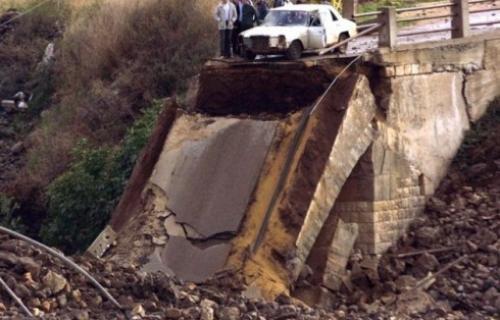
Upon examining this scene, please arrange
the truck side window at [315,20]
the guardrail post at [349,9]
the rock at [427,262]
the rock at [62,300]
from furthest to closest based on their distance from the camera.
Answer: the guardrail post at [349,9]
the truck side window at [315,20]
the rock at [427,262]
the rock at [62,300]

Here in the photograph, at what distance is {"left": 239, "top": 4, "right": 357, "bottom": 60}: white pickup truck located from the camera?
74.9 ft

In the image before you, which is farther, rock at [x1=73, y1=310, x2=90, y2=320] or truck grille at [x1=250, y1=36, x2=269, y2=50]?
truck grille at [x1=250, y1=36, x2=269, y2=50]

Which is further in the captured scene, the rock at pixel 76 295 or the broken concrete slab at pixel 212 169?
the broken concrete slab at pixel 212 169

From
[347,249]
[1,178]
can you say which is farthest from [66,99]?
[347,249]

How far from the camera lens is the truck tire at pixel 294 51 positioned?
22.8 meters

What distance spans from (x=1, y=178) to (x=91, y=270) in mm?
18750

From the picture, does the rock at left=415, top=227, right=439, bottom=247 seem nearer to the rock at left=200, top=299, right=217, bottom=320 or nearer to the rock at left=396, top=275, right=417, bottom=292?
the rock at left=396, top=275, right=417, bottom=292

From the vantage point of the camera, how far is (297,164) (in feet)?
66.9

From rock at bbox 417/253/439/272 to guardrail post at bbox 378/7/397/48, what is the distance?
354cm

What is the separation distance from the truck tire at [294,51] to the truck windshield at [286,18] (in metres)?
0.55

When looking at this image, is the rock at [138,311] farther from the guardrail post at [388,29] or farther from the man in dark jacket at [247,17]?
the man in dark jacket at [247,17]

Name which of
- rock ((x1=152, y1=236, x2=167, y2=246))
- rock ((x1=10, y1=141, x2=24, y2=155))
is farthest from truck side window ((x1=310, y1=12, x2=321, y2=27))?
rock ((x1=10, y1=141, x2=24, y2=155))

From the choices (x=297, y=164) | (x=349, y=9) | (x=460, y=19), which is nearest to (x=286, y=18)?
(x=349, y=9)

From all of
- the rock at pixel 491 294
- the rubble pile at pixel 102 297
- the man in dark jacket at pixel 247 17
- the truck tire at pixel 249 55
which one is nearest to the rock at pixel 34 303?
the rubble pile at pixel 102 297
